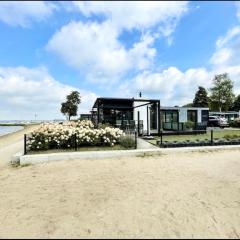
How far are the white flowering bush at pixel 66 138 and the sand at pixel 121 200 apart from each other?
2260mm

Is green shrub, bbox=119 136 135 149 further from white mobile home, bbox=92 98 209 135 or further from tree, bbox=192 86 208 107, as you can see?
tree, bbox=192 86 208 107

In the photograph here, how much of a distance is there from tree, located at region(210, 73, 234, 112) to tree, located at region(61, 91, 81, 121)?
32.2 meters

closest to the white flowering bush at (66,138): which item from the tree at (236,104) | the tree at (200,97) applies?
the tree at (200,97)

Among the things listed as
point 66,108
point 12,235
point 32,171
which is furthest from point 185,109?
point 66,108

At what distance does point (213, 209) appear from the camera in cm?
681

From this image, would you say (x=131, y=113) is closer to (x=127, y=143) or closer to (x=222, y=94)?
(x=127, y=143)

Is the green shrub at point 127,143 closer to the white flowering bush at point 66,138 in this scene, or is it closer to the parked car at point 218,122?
the white flowering bush at point 66,138

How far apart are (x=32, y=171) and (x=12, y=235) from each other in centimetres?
552

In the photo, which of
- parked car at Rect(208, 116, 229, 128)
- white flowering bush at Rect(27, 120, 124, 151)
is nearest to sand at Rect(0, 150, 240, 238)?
white flowering bush at Rect(27, 120, 124, 151)

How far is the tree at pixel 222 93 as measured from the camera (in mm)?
72375

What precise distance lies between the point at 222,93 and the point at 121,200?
6993cm

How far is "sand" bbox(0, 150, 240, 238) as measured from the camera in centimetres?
577

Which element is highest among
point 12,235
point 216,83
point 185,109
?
point 216,83

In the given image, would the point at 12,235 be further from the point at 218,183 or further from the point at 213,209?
the point at 218,183
